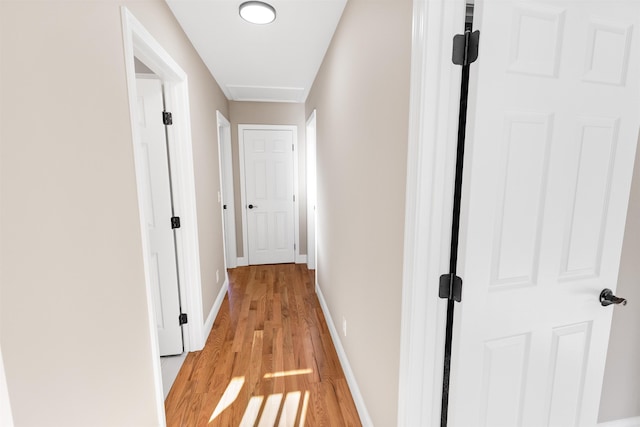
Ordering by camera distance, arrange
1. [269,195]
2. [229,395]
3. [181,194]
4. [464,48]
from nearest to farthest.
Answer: [464,48]
[229,395]
[181,194]
[269,195]

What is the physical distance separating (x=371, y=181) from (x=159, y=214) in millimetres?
1582

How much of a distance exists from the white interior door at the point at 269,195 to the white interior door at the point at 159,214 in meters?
2.12

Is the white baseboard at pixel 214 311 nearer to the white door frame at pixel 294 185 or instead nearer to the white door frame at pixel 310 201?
the white door frame at pixel 294 185

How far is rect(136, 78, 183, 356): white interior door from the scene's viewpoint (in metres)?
1.97

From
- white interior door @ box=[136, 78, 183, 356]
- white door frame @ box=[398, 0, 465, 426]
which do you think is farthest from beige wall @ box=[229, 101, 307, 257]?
white door frame @ box=[398, 0, 465, 426]

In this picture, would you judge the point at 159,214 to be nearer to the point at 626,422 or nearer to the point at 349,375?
the point at 349,375

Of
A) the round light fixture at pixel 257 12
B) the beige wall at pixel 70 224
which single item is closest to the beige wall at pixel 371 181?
the round light fixture at pixel 257 12

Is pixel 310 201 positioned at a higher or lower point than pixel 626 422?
higher

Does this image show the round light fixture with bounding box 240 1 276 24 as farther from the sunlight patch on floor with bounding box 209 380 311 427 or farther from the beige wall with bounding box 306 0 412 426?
the sunlight patch on floor with bounding box 209 380 311 427

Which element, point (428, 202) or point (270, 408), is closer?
point (428, 202)

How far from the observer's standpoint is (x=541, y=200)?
942 millimetres

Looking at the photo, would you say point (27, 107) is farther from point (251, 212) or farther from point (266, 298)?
point (251, 212)

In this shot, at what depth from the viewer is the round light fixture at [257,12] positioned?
1.73 m

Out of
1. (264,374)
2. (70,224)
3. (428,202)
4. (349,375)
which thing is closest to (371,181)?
(428,202)
